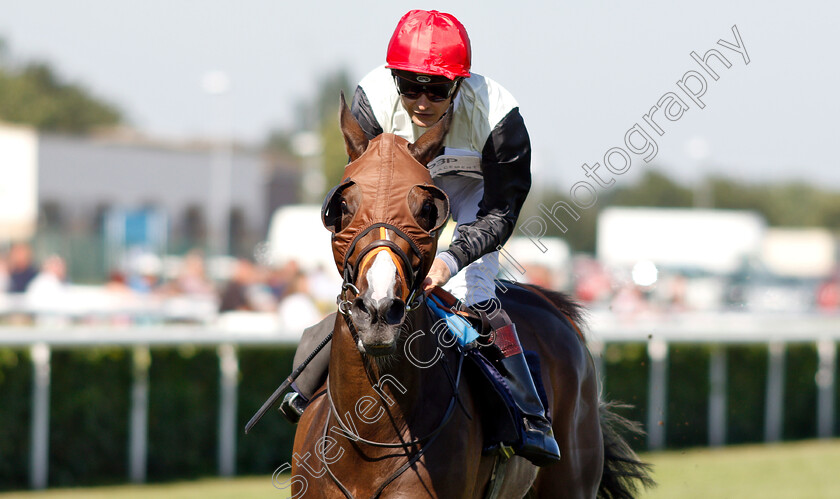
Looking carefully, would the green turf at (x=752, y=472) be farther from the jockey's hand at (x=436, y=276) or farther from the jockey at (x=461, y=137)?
the jockey's hand at (x=436, y=276)

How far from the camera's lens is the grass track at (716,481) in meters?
8.11

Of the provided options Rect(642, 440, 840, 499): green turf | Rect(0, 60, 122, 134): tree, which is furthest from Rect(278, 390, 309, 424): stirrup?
Rect(0, 60, 122, 134): tree

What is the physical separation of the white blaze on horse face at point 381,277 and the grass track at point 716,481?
15.6 ft

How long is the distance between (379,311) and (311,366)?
43.2 inches

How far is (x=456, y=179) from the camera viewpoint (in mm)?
4074

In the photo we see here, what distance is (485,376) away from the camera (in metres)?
3.63

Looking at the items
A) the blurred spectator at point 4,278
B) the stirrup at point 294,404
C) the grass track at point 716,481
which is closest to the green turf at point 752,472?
the grass track at point 716,481

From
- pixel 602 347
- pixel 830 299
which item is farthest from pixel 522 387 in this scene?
pixel 830 299

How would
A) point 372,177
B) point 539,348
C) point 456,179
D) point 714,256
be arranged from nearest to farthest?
point 372,177 < point 456,179 < point 539,348 < point 714,256

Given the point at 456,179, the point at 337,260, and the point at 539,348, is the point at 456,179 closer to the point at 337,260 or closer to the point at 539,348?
the point at 539,348

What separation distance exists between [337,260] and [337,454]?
693mm

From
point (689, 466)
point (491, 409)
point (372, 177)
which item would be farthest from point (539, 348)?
point (689, 466)

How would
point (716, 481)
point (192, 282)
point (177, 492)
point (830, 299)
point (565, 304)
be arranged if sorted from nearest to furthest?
point (565, 304), point (177, 492), point (716, 481), point (192, 282), point (830, 299)

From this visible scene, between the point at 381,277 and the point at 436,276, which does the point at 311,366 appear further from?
the point at 381,277
